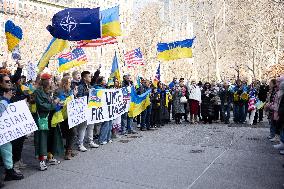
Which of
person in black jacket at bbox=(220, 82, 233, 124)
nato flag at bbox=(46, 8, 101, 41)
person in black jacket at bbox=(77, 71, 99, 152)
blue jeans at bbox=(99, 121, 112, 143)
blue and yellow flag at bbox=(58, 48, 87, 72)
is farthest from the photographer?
person in black jacket at bbox=(220, 82, 233, 124)

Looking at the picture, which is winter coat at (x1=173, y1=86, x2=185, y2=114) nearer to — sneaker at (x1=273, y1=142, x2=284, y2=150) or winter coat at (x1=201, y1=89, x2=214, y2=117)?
winter coat at (x1=201, y1=89, x2=214, y2=117)

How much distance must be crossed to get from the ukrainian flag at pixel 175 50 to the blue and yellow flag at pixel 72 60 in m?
4.64

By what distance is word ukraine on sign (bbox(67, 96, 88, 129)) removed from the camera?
25.9ft

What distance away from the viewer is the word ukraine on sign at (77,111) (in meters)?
7.90

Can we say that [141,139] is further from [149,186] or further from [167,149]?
[149,186]

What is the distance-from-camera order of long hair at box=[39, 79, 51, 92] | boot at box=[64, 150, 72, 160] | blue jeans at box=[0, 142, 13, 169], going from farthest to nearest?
boot at box=[64, 150, 72, 160] < long hair at box=[39, 79, 51, 92] < blue jeans at box=[0, 142, 13, 169]

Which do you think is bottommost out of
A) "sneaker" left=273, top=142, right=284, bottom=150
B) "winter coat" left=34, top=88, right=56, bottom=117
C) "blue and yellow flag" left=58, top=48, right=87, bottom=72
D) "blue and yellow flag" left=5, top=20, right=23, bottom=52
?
"sneaker" left=273, top=142, right=284, bottom=150

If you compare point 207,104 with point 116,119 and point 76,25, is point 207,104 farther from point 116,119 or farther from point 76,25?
point 76,25

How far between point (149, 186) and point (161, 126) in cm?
834

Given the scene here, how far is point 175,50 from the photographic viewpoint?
591 inches

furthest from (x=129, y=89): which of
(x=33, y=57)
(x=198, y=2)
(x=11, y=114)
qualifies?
(x=33, y=57)

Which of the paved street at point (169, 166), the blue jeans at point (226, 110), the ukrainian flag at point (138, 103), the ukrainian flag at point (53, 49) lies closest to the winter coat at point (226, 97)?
the blue jeans at point (226, 110)

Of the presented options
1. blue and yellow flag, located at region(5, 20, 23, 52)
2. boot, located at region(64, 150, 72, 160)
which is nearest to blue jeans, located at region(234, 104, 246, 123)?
boot, located at region(64, 150, 72, 160)

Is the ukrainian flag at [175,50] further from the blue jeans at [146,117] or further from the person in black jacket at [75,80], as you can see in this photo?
the person in black jacket at [75,80]
